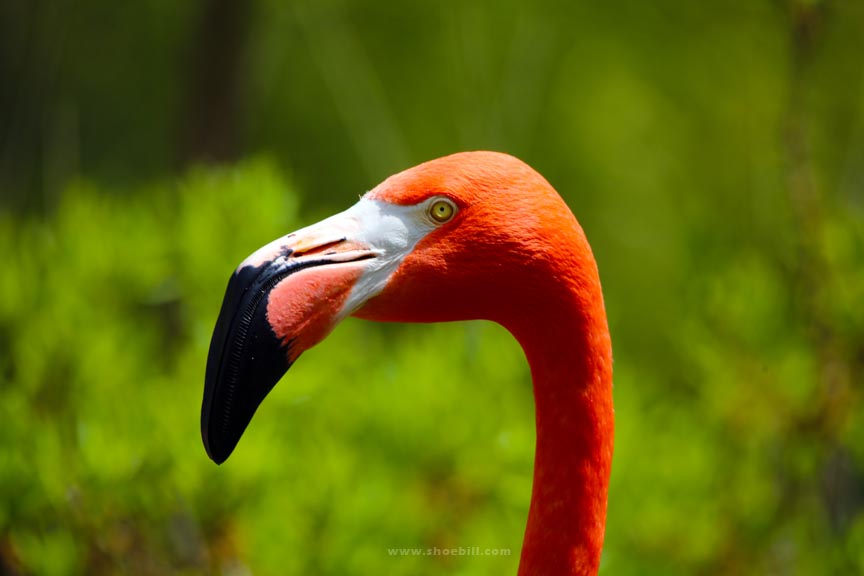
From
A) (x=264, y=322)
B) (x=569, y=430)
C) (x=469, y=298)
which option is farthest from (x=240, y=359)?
(x=569, y=430)

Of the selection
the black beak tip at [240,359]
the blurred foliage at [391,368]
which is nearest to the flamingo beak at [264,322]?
the black beak tip at [240,359]

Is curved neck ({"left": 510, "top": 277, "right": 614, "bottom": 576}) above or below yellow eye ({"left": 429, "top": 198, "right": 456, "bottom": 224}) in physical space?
below

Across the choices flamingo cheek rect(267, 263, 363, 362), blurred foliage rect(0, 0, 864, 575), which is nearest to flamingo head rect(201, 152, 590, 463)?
flamingo cheek rect(267, 263, 363, 362)

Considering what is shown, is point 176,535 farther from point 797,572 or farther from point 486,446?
point 797,572

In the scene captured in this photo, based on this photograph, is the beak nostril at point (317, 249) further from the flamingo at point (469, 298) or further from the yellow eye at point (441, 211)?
the yellow eye at point (441, 211)

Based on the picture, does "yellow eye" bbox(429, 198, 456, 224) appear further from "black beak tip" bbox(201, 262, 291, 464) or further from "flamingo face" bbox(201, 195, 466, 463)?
"black beak tip" bbox(201, 262, 291, 464)

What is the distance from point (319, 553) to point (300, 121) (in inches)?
114

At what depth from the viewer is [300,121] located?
4.35 metres

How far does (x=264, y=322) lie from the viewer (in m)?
1.05

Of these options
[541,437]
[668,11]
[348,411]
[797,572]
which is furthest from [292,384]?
[668,11]

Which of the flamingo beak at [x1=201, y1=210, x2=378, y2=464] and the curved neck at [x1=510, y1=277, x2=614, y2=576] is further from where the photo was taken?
the curved neck at [x1=510, y1=277, x2=614, y2=576]

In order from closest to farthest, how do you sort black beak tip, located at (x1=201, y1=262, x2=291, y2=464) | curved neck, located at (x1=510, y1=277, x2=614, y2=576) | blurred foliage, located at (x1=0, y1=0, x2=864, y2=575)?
1. black beak tip, located at (x1=201, y1=262, x2=291, y2=464)
2. curved neck, located at (x1=510, y1=277, x2=614, y2=576)
3. blurred foliage, located at (x1=0, y1=0, x2=864, y2=575)

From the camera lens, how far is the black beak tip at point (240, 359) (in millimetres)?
1057

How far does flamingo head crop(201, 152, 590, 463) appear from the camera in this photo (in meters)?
1.08
